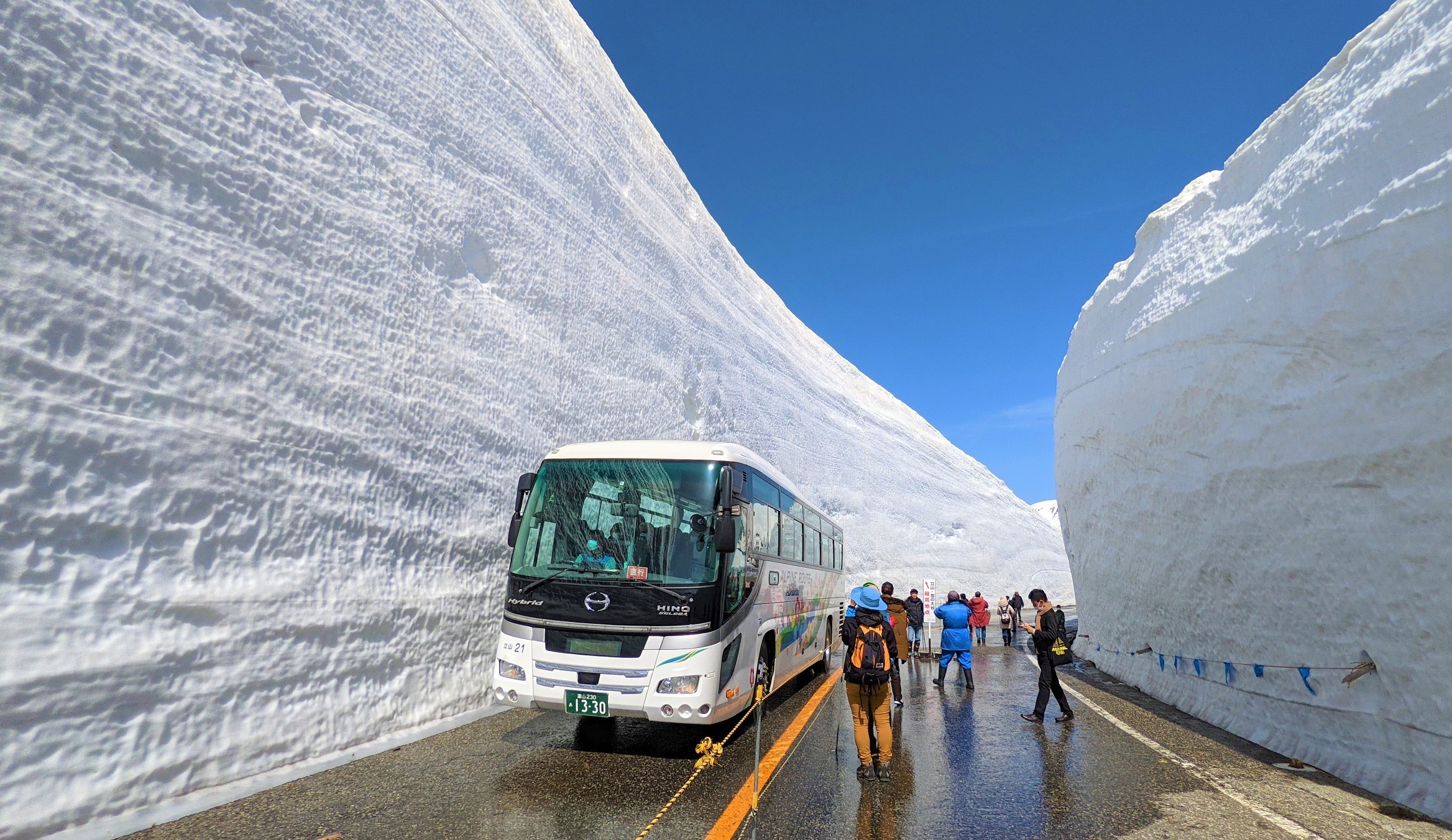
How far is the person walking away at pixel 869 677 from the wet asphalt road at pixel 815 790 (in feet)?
0.71

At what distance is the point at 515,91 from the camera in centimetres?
1386

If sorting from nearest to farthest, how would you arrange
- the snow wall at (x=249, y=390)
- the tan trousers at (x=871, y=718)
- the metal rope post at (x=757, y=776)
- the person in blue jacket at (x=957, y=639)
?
the metal rope post at (x=757, y=776) → the snow wall at (x=249, y=390) → the tan trousers at (x=871, y=718) → the person in blue jacket at (x=957, y=639)

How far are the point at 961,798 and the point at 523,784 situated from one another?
10.1 ft

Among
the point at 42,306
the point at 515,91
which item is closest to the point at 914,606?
the point at 42,306

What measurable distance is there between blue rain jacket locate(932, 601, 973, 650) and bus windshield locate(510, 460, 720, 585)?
5.81m

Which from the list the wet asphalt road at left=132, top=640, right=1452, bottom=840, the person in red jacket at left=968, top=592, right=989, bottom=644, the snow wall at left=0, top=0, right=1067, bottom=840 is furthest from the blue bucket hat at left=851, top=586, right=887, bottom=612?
the person in red jacket at left=968, top=592, right=989, bottom=644

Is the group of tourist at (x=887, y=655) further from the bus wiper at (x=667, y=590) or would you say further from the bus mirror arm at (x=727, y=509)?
the bus wiper at (x=667, y=590)

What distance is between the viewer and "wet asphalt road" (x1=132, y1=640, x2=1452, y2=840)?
14.0ft

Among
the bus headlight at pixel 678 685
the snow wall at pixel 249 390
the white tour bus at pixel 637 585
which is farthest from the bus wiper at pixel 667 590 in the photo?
the snow wall at pixel 249 390

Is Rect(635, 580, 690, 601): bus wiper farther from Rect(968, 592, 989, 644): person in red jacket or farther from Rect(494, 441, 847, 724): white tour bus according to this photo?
Rect(968, 592, 989, 644): person in red jacket

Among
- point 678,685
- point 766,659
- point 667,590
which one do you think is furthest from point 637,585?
point 766,659

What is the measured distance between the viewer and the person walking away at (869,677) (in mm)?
5367

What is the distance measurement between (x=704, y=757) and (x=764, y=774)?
0.48m

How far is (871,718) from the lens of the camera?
18.1 ft
